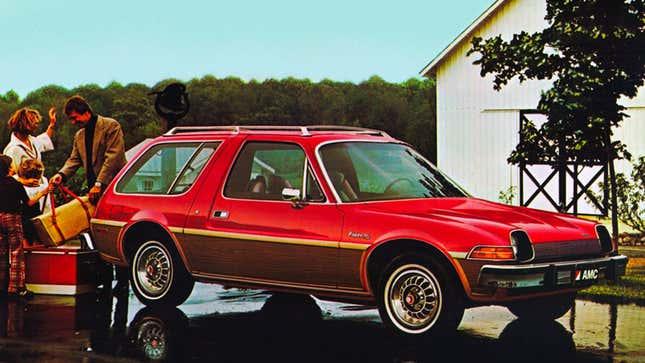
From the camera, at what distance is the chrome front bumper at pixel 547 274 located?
850 centimetres

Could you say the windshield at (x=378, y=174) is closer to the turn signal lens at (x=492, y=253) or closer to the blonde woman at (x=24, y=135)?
the turn signal lens at (x=492, y=253)

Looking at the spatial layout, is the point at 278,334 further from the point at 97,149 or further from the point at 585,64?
the point at 585,64

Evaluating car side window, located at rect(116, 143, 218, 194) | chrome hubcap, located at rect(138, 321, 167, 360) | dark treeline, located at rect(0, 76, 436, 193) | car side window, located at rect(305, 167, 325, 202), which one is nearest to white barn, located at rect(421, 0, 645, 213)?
car side window, located at rect(116, 143, 218, 194)

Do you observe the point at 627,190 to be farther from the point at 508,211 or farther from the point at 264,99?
the point at 264,99

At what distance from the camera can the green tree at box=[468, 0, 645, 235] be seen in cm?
1461

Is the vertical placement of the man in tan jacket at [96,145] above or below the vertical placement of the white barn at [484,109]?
below

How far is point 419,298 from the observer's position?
350 inches

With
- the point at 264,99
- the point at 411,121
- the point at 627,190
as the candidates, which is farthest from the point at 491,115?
the point at 264,99

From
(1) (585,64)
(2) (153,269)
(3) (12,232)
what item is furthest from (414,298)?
(1) (585,64)

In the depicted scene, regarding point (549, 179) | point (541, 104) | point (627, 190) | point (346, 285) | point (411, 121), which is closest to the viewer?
point (346, 285)

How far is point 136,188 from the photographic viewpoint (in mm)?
11391

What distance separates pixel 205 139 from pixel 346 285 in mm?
2588

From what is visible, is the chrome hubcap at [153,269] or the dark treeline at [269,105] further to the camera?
the dark treeline at [269,105]

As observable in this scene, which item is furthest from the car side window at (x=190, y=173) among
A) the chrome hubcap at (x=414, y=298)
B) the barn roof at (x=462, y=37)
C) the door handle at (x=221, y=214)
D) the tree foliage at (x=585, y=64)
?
the barn roof at (x=462, y=37)
